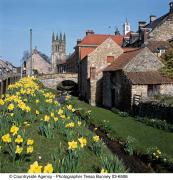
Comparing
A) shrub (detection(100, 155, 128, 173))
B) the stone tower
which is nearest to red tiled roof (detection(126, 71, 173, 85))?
shrub (detection(100, 155, 128, 173))

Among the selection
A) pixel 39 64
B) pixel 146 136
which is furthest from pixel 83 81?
pixel 39 64

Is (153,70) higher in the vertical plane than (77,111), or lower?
higher

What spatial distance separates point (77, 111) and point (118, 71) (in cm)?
883

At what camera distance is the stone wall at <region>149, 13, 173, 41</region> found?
44.9m

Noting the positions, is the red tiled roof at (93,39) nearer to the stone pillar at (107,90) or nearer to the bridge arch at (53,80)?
the bridge arch at (53,80)

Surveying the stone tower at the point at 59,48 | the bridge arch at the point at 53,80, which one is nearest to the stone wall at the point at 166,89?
the bridge arch at the point at 53,80

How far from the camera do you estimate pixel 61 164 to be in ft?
A: 22.9

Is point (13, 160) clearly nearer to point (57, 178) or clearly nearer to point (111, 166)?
point (57, 178)

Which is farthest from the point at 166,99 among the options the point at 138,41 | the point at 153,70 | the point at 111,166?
the point at 138,41

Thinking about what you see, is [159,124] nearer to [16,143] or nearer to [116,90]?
[116,90]

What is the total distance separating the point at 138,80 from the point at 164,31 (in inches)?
698

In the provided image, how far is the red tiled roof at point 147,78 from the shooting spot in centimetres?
2941

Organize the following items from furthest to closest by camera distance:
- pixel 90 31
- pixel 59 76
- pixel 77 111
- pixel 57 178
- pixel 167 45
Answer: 1. pixel 90 31
2. pixel 59 76
3. pixel 167 45
4. pixel 77 111
5. pixel 57 178

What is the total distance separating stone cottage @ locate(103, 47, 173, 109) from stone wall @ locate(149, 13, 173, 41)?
12.4m
